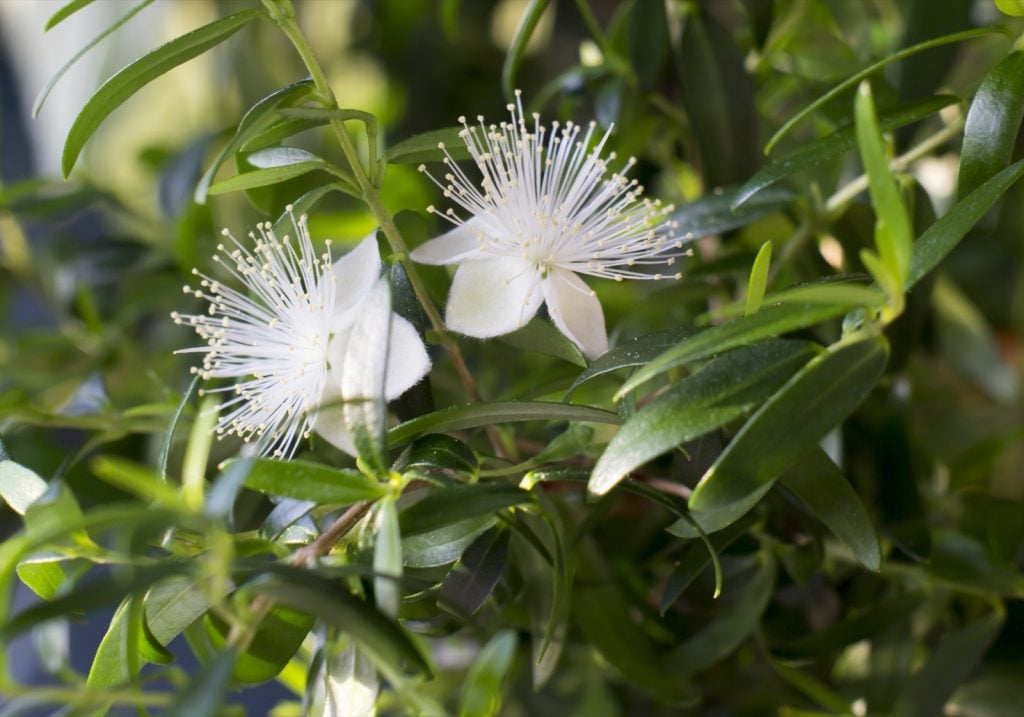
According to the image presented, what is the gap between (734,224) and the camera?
62 centimetres

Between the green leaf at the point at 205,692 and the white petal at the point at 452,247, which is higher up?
the white petal at the point at 452,247

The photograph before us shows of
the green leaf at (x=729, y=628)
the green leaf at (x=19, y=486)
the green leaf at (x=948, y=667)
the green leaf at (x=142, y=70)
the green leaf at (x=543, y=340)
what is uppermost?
the green leaf at (x=142, y=70)

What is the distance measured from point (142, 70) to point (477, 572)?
291 mm

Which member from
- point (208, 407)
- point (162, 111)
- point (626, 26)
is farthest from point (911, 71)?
point (162, 111)

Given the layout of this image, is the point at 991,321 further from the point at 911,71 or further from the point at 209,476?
the point at 209,476

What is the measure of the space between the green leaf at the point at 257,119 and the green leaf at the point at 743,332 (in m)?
0.21

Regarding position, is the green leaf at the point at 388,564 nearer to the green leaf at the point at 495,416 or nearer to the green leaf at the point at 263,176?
the green leaf at the point at 495,416

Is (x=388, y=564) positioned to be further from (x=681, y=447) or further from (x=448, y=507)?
(x=681, y=447)

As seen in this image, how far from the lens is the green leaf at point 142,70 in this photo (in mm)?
478

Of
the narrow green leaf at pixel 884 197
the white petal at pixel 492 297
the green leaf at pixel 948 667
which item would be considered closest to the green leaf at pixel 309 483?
the white petal at pixel 492 297

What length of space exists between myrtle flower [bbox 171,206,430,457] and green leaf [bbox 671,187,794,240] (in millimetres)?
222

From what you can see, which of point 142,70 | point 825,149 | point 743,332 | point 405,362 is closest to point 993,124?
point 825,149

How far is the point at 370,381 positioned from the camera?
427 millimetres

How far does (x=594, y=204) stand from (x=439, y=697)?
37 cm
